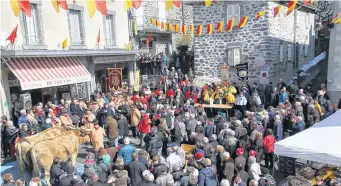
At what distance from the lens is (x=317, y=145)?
22.6 feet

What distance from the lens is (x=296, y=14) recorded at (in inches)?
932

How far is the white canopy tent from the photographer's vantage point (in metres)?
6.54

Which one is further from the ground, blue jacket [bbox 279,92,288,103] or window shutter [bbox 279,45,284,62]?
window shutter [bbox 279,45,284,62]

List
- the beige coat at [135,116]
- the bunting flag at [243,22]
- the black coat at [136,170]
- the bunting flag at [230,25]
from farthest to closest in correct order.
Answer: the bunting flag at [230,25], the bunting flag at [243,22], the beige coat at [135,116], the black coat at [136,170]

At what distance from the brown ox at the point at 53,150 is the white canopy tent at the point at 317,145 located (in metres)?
5.54

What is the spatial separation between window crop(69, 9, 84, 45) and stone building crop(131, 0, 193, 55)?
5388 mm

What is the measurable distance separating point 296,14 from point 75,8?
15057 mm

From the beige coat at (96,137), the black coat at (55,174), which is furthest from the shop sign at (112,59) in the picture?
the black coat at (55,174)

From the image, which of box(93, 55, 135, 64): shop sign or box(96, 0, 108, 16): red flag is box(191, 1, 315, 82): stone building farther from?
box(96, 0, 108, 16): red flag

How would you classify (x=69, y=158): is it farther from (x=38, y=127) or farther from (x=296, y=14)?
(x=296, y=14)

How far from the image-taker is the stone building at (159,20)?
78.0 ft

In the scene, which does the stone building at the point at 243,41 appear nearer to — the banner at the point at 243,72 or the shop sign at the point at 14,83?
the banner at the point at 243,72

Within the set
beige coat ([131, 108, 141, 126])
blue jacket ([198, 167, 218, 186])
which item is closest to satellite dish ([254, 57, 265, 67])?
beige coat ([131, 108, 141, 126])

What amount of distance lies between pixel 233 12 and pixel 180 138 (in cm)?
1182
